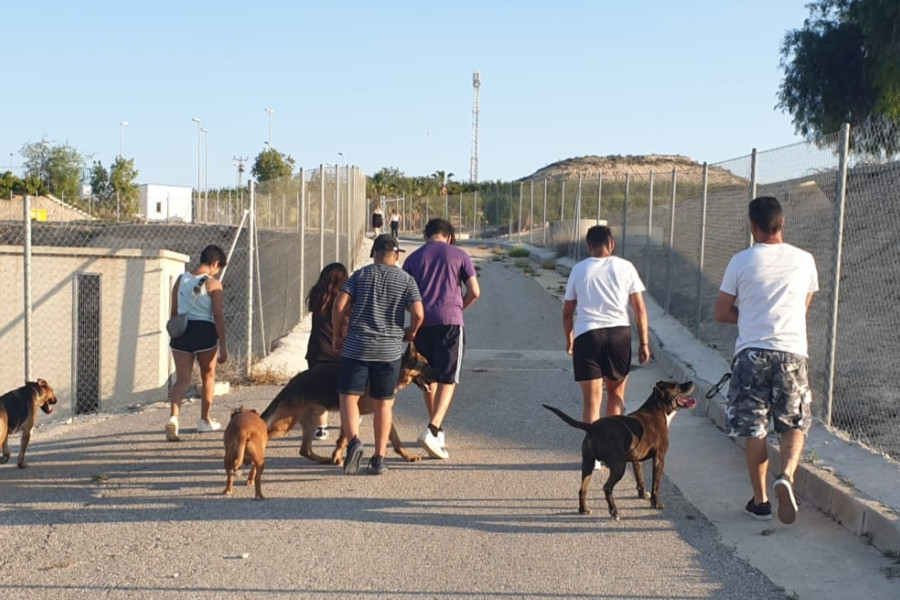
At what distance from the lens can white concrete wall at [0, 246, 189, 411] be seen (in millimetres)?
12758

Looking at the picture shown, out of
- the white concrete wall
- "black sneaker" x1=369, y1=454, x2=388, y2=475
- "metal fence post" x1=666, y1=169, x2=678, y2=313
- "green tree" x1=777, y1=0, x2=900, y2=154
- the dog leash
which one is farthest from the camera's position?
"green tree" x1=777, y1=0, x2=900, y2=154

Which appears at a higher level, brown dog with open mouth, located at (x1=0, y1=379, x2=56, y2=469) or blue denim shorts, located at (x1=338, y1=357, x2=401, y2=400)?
blue denim shorts, located at (x1=338, y1=357, x2=401, y2=400)

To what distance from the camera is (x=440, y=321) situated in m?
7.58

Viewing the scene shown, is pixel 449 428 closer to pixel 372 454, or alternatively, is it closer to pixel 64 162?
pixel 372 454

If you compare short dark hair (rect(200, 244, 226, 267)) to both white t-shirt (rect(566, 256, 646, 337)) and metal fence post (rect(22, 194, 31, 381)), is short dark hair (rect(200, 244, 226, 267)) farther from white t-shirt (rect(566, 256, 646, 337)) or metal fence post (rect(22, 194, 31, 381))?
white t-shirt (rect(566, 256, 646, 337))

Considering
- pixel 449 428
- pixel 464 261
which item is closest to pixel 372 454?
pixel 449 428

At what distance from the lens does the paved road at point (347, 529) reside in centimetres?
490

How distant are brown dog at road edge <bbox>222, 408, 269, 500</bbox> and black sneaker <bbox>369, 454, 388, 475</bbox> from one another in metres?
0.86

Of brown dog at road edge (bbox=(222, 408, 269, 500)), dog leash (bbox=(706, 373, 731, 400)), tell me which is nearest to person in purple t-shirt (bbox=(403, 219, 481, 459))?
brown dog at road edge (bbox=(222, 408, 269, 500))

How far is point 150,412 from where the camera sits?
966cm

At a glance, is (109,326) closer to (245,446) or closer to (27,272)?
(27,272)

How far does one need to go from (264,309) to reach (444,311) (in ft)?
22.2

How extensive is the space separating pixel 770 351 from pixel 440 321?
2.63 m

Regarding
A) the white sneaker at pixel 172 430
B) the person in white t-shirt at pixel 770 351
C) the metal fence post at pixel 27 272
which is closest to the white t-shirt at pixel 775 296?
the person in white t-shirt at pixel 770 351
